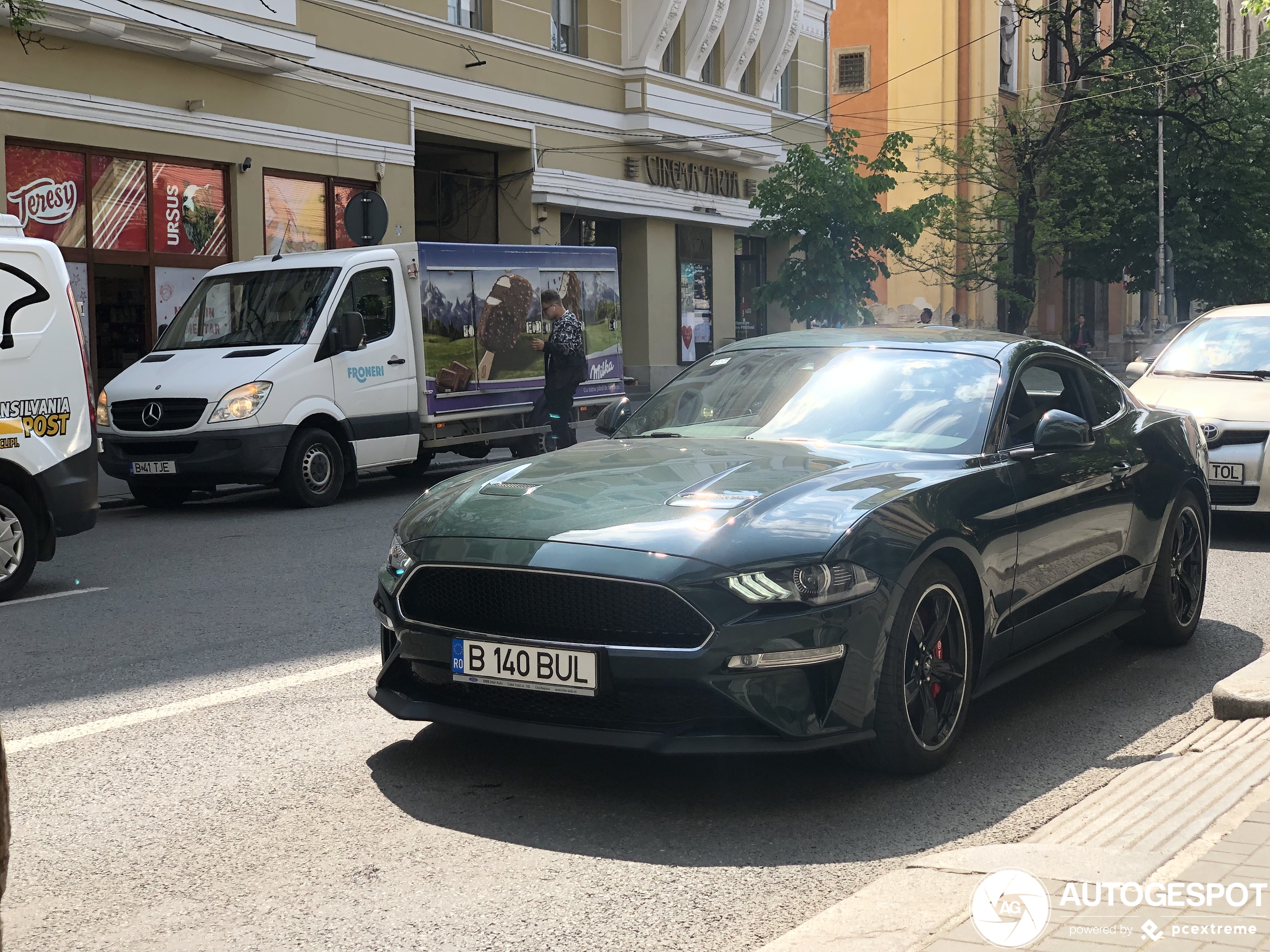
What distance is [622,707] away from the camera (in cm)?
454

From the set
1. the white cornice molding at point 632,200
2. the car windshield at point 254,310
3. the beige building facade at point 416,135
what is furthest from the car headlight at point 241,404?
the white cornice molding at point 632,200

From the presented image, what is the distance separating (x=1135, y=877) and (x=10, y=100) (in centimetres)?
1740

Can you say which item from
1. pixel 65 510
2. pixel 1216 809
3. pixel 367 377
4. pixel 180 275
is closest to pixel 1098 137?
pixel 180 275

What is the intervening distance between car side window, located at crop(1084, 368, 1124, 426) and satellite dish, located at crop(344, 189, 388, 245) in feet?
43.6

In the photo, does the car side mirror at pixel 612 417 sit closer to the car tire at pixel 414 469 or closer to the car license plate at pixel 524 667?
the car license plate at pixel 524 667

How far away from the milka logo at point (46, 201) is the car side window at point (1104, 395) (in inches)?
578

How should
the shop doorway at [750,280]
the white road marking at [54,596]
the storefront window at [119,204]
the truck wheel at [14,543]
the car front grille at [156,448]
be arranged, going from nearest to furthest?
the white road marking at [54,596] → the truck wheel at [14,543] → the car front grille at [156,448] → the storefront window at [119,204] → the shop doorway at [750,280]

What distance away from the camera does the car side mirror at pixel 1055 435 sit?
575 centimetres

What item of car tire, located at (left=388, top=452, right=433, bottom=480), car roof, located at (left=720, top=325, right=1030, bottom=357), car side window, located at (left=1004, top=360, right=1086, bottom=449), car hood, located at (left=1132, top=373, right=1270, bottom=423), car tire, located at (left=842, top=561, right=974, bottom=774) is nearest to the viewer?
car tire, located at (left=842, top=561, right=974, bottom=774)

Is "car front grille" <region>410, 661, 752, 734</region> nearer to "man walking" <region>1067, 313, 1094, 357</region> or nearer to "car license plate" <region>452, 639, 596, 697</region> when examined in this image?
"car license plate" <region>452, 639, 596, 697</region>

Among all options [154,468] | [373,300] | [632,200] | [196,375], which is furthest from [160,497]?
[632,200]

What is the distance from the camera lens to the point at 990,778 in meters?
5.03

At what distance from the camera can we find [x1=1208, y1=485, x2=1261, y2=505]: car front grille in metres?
10.5

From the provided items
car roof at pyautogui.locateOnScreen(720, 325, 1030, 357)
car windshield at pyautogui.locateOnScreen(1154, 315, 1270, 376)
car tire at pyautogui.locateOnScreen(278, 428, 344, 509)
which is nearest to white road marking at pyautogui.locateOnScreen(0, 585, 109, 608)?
car tire at pyautogui.locateOnScreen(278, 428, 344, 509)
